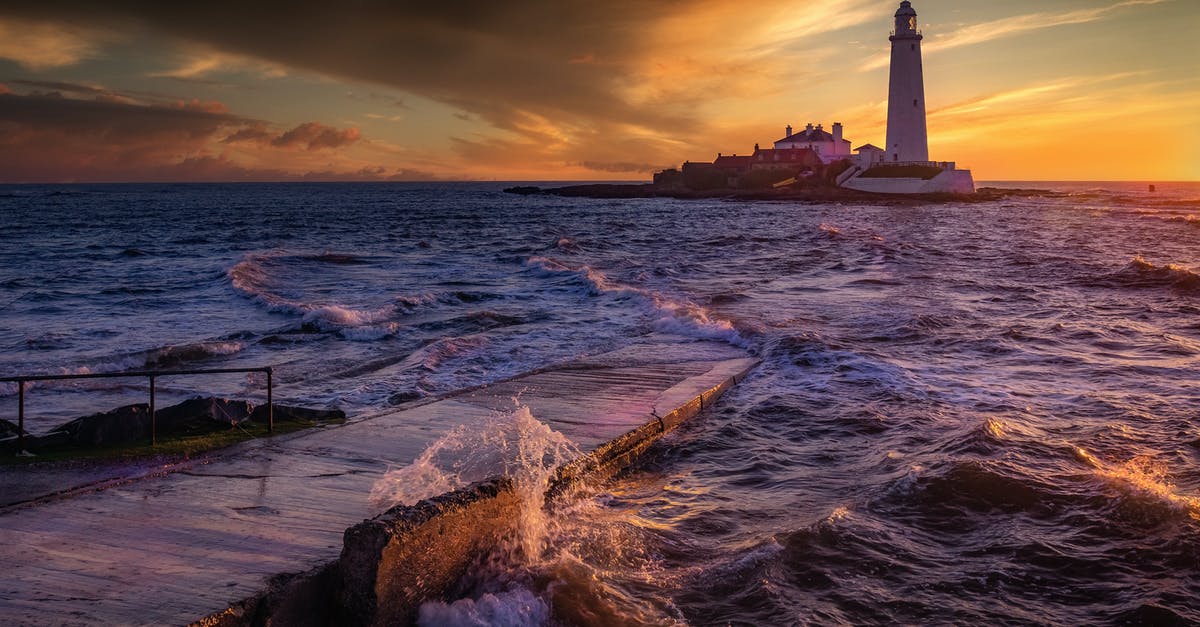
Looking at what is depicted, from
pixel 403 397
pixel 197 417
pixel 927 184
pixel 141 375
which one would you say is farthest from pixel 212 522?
pixel 927 184

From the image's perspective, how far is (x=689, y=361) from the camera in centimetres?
1267

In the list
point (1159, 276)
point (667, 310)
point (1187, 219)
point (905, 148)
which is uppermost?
point (905, 148)

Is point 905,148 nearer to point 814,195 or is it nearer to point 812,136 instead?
point 814,195

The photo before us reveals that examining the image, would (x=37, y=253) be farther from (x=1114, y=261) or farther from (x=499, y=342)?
(x=1114, y=261)

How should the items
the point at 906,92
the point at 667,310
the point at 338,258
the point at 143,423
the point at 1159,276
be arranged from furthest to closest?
the point at 906,92
the point at 338,258
the point at 1159,276
the point at 667,310
the point at 143,423

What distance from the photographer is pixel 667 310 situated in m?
17.8

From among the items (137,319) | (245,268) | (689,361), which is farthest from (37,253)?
(689,361)

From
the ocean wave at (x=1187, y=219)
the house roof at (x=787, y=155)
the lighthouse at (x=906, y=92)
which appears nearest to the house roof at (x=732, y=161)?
the house roof at (x=787, y=155)

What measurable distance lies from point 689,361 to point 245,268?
20729 millimetres

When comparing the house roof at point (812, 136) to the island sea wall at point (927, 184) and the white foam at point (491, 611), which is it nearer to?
the island sea wall at point (927, 184)

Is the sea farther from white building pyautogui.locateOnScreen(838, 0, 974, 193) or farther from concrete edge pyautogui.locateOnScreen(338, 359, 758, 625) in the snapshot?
white building pyautogui.locateOnScreen(838, 0, 974, 193)

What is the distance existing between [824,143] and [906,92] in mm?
27077

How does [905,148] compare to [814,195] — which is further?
[814,195]

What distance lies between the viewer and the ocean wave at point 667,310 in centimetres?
1522
